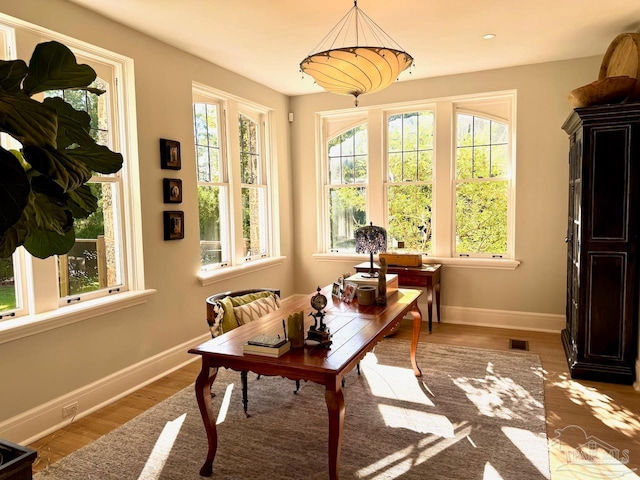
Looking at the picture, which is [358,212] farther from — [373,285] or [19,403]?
[19,403]

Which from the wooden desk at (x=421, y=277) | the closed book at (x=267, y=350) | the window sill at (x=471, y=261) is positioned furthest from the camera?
the window sill at (x=471, y=261)

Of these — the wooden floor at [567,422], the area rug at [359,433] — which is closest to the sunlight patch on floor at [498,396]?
the area rug at [359,433]

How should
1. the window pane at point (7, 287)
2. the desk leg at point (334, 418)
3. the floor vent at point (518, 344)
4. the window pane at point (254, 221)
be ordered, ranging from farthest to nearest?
the window pane at point (254, 221) < the floor vent at point (518, 344) < the window pane at point (7, 287) < the desk leg at point (334, 418)

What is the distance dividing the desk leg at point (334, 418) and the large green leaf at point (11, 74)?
1.66 m

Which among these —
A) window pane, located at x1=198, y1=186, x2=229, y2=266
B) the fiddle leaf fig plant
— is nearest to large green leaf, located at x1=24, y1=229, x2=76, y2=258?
the fiddle leaf fig plant

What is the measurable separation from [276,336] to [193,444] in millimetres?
922

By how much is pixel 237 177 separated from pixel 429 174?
2.25 meters

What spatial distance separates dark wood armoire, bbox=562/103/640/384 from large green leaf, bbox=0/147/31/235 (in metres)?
3.73

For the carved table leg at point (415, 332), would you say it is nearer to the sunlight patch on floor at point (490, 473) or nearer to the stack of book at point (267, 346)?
the sunlight patch on floor at point (490, 473)

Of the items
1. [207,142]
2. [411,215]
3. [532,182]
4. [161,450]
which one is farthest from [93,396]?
[532,182]

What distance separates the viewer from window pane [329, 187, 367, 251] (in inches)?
229

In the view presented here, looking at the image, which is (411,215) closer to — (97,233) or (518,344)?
(518,344)

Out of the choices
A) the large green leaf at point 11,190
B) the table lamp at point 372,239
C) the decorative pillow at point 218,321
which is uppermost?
the large green leaf at point 11,190

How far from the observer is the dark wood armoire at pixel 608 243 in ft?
11.2
